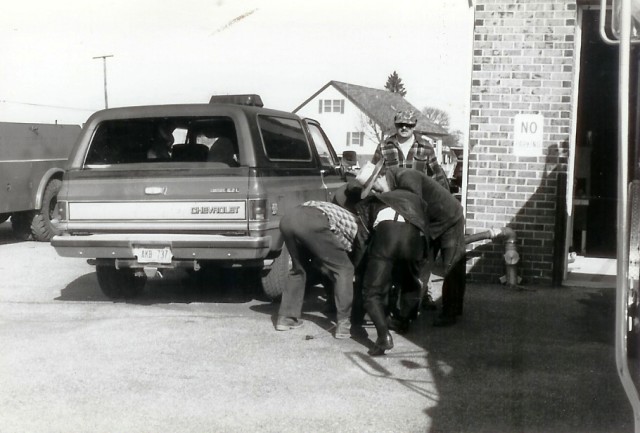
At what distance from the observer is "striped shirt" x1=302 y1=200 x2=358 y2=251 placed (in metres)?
6.70

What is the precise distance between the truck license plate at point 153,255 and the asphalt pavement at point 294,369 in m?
0.54

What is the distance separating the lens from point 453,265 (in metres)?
6.94

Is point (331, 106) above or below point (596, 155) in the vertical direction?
above

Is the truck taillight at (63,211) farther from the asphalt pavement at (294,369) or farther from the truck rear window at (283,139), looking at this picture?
the truck rear window at (283,139)

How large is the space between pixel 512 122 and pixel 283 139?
2624 millimetres

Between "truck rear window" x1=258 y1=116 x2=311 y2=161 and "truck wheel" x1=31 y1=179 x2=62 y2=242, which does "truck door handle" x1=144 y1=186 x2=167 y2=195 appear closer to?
"truck rear window" x1=258 y1=116 x2=311 y2=161

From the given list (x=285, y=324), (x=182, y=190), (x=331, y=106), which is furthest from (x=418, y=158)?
(x=331, y=106)

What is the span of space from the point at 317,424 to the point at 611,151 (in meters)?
10.5

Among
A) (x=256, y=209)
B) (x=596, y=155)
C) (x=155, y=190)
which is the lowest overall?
(x=256, y=209)

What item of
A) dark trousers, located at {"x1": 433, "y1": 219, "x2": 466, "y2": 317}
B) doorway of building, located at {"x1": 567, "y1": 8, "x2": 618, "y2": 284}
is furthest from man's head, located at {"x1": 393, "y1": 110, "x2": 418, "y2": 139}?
doorway of building, located at {"x1": 567, "y1": 8, "x2": 618, "y2": 284}

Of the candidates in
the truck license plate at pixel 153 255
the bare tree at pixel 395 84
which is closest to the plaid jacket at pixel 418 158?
the truck license plate at pixel 153 255

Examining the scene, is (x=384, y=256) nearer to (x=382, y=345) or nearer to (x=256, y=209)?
(x=382, y=345)

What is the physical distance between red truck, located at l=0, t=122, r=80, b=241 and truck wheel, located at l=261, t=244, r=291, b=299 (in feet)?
22.7

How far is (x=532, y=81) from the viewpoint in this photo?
9.01 m
